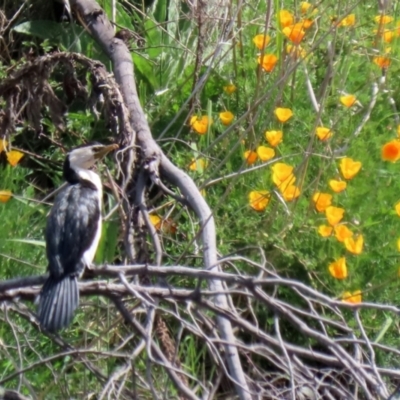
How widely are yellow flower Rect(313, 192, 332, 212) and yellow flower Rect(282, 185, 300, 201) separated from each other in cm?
6

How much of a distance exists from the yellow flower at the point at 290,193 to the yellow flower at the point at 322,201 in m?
0.06

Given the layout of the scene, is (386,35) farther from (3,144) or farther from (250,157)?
(3,144)

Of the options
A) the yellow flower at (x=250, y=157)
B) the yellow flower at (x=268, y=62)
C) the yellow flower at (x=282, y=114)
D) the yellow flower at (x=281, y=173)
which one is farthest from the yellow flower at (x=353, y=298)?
the yellow flower at (x=268, y=62)

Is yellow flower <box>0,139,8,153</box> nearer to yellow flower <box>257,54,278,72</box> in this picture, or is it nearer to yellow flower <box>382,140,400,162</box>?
yellow flower <box>257,54,278,72</box>

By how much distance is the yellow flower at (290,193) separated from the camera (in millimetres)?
2783

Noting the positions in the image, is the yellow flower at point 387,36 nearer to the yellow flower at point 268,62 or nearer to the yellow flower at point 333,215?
the yellow flower at point 268,62

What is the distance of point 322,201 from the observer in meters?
2.80

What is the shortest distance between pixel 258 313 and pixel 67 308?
2.57ft

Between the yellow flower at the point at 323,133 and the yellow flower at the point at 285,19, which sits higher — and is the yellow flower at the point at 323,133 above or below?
below

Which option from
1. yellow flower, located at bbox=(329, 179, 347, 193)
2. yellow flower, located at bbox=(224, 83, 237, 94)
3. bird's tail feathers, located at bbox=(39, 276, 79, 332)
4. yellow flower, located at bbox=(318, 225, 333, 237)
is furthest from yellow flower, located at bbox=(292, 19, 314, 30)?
bird's tail feathers, located at bbox=(39, 276, 79, 332)

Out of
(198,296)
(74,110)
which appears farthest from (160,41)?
(198,296)

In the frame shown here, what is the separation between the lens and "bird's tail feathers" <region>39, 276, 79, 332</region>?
229 cm

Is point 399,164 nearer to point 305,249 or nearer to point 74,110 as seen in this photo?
point 305,249

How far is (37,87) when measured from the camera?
105 inches
